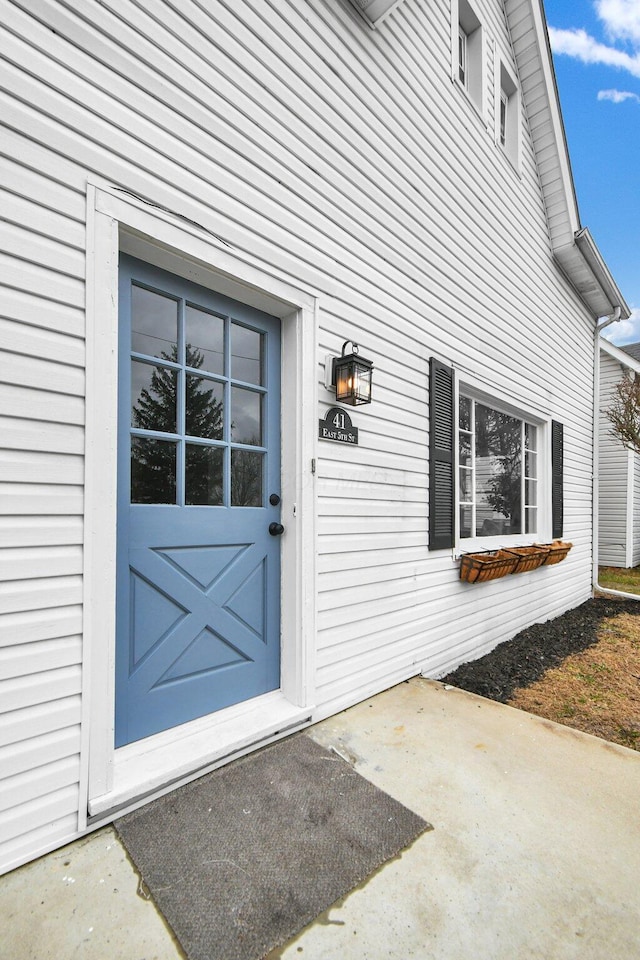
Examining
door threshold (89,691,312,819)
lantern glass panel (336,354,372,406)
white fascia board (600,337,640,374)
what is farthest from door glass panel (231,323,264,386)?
white fascia board (600,337,640,374)

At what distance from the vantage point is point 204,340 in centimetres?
203

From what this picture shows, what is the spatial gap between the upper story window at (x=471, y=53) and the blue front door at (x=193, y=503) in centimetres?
354

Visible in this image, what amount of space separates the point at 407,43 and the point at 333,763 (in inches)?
168

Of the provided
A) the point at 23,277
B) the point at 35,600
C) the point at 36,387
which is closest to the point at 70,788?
the point at 35,600

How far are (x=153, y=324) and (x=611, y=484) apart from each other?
10.2m

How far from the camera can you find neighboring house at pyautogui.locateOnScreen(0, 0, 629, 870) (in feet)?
4.70

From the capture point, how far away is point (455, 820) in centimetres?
159

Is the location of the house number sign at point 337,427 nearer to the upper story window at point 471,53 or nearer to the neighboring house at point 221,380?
the neighboring house at point 221,380

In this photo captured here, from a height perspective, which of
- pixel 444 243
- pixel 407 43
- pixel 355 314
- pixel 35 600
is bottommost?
pixel 35 600

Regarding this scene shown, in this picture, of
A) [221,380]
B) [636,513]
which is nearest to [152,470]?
[221,380]

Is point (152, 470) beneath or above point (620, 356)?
beneath

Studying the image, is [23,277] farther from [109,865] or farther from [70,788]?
[109,865]

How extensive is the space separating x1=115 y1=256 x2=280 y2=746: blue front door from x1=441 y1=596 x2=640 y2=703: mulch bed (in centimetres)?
165

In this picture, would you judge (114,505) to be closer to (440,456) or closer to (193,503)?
(193,503)
